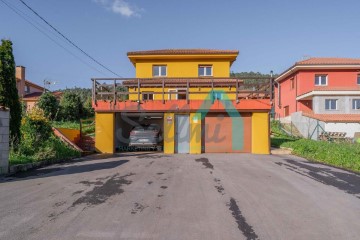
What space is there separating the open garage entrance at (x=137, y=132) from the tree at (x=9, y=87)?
5.02 meters

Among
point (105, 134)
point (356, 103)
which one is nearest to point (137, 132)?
point (105, 134)

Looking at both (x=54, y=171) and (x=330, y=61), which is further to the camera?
(x=330, y=61)

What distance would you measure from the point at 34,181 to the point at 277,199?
5972 mm

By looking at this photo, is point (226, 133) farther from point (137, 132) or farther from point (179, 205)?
point (179, 205)

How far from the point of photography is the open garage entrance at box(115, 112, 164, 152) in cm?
1402

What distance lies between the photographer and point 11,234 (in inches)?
145

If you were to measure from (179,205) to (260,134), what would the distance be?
9.37 meters

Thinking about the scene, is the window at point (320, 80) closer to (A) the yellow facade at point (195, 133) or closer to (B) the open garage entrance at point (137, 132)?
(B) the open garage entrance at point (137, 132)

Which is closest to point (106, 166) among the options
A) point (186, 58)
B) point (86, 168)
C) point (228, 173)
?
point (86, 168)

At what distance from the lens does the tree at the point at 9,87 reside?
34.0 ft

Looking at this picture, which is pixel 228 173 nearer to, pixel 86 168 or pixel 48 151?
pixel 86 168

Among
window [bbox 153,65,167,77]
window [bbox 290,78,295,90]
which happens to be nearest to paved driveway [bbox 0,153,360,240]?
window [bbox 153,65,167,77]

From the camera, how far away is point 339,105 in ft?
88.1

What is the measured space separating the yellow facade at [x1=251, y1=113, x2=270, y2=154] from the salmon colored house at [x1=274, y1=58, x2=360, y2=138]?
11801 millimetres
